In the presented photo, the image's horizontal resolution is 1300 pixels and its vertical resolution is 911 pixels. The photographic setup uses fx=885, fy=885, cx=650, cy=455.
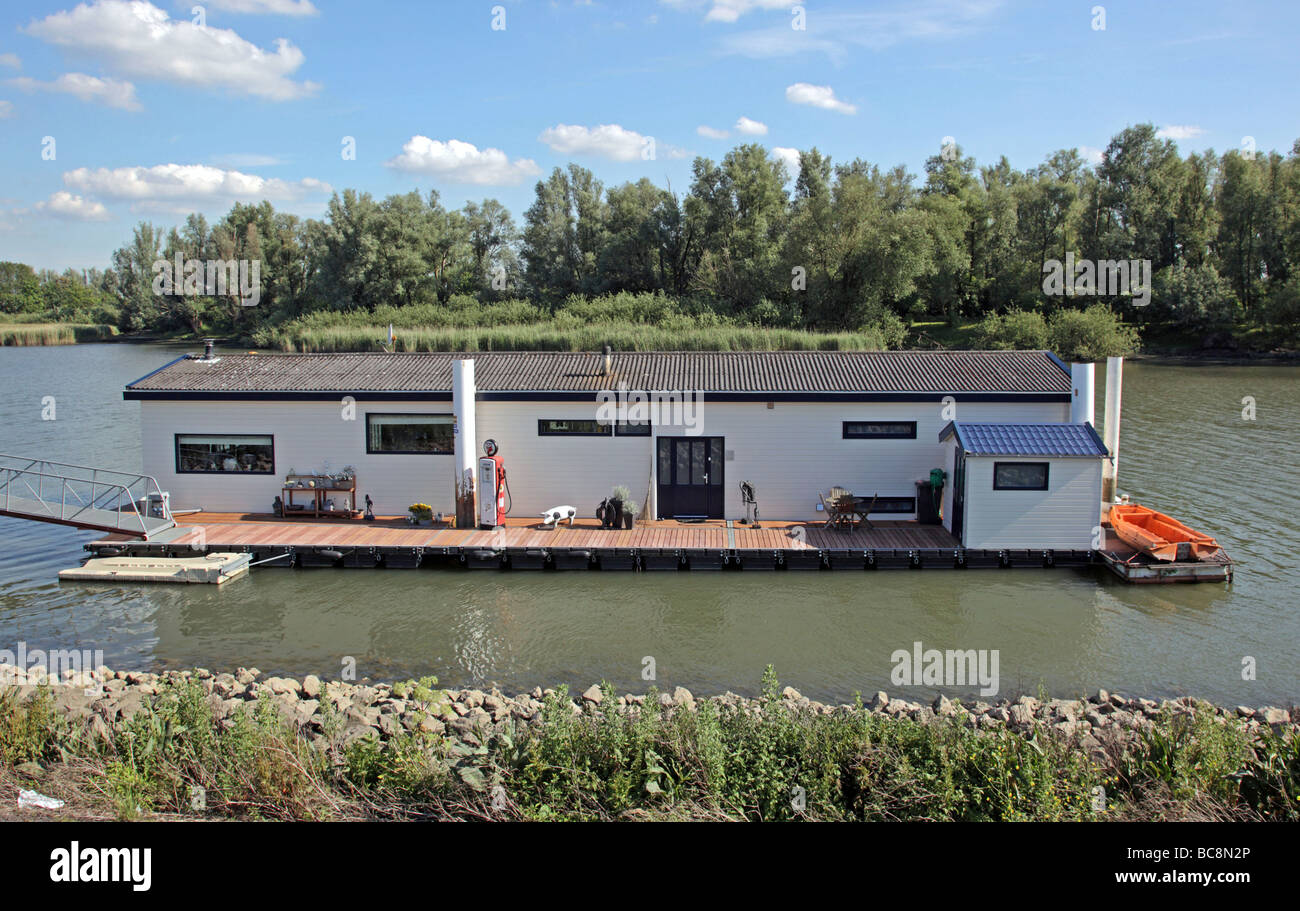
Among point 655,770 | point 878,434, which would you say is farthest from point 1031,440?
point 655,770

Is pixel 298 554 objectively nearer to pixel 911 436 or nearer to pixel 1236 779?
pixel 911 436

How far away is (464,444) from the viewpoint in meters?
16.9

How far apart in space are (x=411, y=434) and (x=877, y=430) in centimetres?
915

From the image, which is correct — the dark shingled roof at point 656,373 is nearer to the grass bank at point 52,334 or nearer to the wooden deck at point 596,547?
the wooden deck at point 596,547

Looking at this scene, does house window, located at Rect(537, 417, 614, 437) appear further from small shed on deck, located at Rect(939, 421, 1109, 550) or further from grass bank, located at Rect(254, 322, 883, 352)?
grass bank, located at Rect(254, 322, 883, 352)

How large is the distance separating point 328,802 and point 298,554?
10.3 meters

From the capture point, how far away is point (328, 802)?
6.68m

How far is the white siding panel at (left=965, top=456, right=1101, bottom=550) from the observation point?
1546 cm

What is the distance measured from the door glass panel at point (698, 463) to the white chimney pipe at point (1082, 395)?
687cm

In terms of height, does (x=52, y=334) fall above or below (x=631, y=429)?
above

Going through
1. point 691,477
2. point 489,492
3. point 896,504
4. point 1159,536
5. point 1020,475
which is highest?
point 1020,475

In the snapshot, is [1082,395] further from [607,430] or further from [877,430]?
[607,430]
